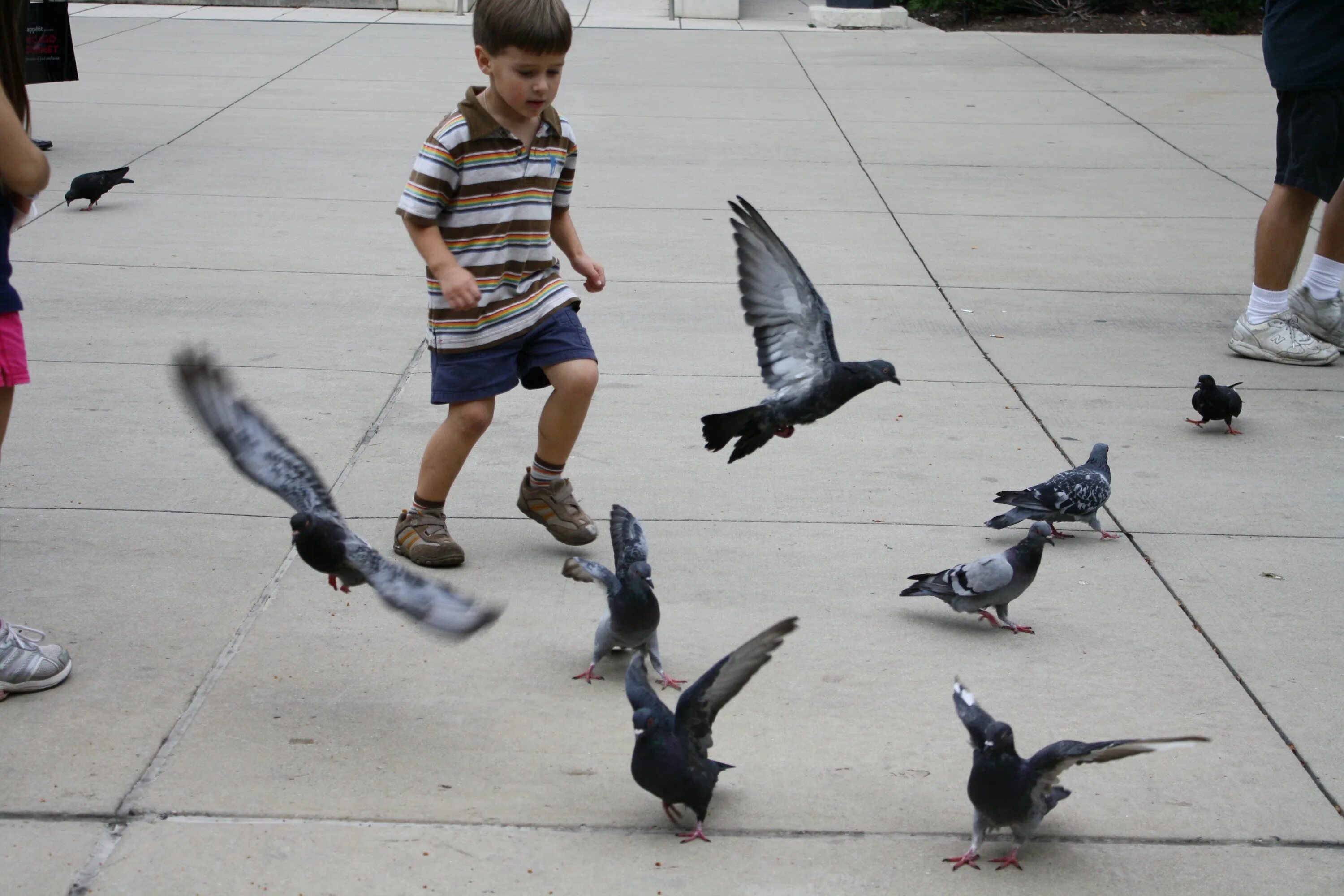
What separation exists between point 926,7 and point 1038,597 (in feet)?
54.6

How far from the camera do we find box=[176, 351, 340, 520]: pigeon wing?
363cm

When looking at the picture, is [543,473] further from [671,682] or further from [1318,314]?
[1318,314]

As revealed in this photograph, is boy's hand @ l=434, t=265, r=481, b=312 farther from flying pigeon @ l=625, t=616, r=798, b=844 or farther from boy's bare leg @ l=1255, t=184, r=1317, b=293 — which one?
boy's bare leg @ l=1255, t=184, r=1317, b=293

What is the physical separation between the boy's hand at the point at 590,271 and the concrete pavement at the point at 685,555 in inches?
34.7

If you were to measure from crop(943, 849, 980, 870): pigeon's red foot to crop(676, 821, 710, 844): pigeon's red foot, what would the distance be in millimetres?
526

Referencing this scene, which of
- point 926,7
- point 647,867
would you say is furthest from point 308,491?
point 926,7

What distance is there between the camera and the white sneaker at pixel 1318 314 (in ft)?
21.9

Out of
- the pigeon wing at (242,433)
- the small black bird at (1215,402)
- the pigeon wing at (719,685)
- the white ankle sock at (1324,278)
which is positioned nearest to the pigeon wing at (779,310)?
the pigeon wing at (719,685)

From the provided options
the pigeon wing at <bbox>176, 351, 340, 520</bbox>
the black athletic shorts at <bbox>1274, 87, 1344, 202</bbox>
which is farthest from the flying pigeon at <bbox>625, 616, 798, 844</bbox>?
the black athletic shorts at <bbox>1274, 87, 1344, 202</bbox>

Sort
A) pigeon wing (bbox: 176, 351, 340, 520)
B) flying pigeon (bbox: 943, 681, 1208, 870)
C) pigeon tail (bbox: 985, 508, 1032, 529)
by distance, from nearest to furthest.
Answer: flying pigeon (bbox: 943, 681, 1208, 870)
pigeon wing (bbox: 176, 351, 340, 520)
pigeon tail (bbox: 985, 508, 1032, 529)

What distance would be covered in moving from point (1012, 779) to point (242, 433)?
2.18 metres

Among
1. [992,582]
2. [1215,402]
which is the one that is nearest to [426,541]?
[992,582]

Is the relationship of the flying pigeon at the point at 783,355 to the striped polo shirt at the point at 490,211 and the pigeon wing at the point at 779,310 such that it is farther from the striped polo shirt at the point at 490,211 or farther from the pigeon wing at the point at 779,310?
the striped polo shirt at the point at 490,211

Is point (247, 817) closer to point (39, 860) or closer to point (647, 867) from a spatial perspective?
point (39, 860)
